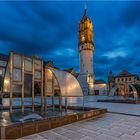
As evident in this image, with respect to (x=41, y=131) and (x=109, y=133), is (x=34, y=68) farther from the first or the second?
(x=109, y=133)

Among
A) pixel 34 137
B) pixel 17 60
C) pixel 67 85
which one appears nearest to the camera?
pixel 34 137

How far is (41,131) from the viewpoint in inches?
234

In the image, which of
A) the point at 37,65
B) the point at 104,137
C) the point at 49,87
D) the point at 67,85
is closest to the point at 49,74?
the point at 49,87

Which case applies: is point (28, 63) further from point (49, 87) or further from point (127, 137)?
point (127, 137)

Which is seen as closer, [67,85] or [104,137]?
[104,137]

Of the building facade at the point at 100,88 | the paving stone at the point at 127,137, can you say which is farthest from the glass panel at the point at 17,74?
the building facade at the point at 100,88

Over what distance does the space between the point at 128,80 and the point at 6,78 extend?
243 feet

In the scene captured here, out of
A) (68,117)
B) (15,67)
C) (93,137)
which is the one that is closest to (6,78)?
(15,67)

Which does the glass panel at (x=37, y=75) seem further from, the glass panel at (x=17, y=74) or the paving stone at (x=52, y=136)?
the paving stone at (x=52, y=136)

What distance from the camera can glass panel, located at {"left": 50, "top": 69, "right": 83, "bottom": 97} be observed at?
11.2m

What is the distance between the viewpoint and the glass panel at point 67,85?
1118cm

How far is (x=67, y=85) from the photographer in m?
11.7

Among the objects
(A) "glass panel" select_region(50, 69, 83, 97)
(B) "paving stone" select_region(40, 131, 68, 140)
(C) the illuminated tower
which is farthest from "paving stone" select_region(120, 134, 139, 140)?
(C) the illuminated tower

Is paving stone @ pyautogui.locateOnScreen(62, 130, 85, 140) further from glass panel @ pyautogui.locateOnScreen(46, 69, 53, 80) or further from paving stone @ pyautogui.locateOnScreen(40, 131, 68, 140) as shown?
glass panel @ pyautogui.locateOnScreen(46, 69, 53, 80)
